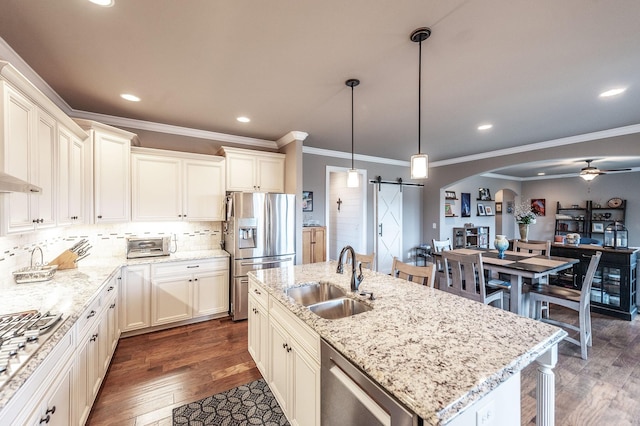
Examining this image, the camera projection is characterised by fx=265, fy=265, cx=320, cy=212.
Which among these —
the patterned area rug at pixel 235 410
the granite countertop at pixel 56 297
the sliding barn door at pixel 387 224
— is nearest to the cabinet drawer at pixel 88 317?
the granite countertop at pixel 56 297

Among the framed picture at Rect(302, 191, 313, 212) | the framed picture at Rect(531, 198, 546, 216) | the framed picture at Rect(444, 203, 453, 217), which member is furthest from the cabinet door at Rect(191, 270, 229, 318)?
the framed picture at Rect(531, 198, 546, 216)

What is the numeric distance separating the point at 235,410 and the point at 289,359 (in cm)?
77

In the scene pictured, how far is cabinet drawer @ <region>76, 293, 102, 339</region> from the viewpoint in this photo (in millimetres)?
1648

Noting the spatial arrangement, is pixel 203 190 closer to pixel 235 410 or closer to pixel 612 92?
pixel 235 410

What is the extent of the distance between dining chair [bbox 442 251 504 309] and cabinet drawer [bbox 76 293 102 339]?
3278mm

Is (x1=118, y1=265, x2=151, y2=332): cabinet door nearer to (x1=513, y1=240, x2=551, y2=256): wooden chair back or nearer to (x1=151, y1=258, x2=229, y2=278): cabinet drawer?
(x1=151, y1=258, x2=229, y2=278): cabinet drawer

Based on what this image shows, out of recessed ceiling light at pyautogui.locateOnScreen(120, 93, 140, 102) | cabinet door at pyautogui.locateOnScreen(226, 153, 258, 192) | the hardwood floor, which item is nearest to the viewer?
the hardwood floor

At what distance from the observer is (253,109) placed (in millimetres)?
3025

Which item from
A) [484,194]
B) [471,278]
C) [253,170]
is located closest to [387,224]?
[471,278]

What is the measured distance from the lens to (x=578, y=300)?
285 cm

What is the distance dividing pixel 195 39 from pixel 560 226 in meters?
10.1

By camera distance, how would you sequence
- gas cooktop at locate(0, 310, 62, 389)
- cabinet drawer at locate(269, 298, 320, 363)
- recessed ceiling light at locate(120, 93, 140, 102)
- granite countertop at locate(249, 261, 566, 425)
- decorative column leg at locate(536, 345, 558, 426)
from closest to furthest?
granite countertop at locate(249, 261, 566, 425) < gas cooktop at locate(0, 310, 62, 389) < decorative column leg at locate(536, 345, 558, 426) < cabinet drawer at locate(269, 298, 320, 363) < recessed ceiling light at locate(120, 93, 140, 102)

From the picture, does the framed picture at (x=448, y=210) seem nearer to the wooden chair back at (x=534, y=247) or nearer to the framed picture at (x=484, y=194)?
the framed picture at (x=484, y=194)

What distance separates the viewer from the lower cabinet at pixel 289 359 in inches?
56.2
